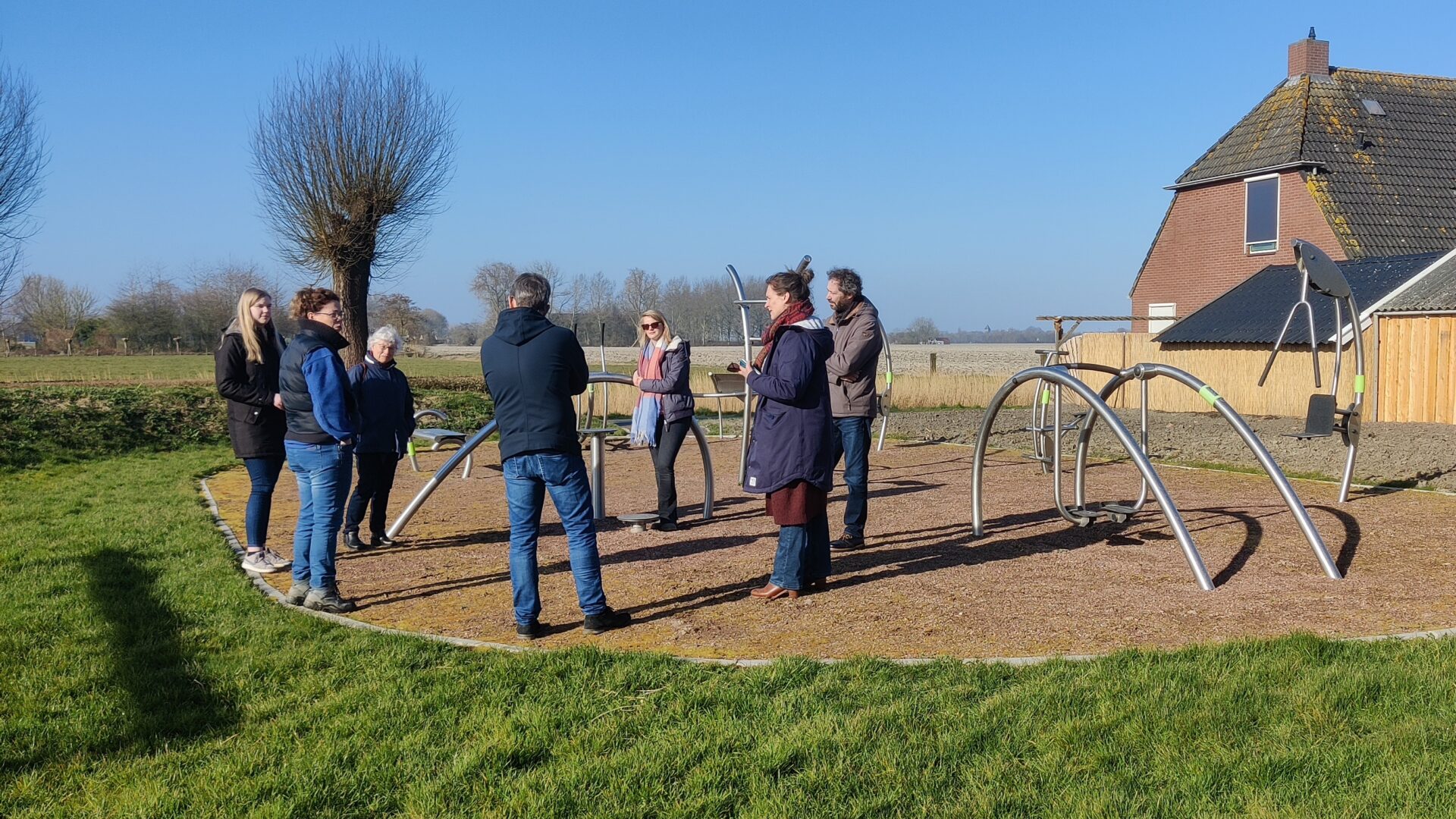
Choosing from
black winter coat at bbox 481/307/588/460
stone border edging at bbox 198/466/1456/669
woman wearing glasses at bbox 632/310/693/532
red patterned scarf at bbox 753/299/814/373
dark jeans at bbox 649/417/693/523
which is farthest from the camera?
dark jeans at bbox 649/417/693/523

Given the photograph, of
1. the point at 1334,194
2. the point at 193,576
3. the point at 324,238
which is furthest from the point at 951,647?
the point at 1334,194

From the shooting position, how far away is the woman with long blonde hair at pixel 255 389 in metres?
6.74

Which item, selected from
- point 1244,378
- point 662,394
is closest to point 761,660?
point 662,394

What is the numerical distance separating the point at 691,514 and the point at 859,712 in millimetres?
5346

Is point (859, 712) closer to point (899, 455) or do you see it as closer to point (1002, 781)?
point (1002, 781)

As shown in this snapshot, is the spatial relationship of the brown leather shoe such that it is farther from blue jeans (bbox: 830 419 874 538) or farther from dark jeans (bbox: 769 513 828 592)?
blue jeans (bbox: 830 419 874 538)

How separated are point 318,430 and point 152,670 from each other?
5.07ft

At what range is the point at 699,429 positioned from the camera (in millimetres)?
8672

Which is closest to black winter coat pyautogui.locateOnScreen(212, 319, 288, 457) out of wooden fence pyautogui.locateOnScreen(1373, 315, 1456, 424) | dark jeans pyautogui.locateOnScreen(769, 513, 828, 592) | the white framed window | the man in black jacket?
the man in black jacket

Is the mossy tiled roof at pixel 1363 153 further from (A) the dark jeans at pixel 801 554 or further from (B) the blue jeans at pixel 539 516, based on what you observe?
(B) the blue jeans at pixel 539 516

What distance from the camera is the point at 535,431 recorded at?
201 inches

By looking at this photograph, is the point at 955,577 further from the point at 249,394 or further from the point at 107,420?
the point at 107,420

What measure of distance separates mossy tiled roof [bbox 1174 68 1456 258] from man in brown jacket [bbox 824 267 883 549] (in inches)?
822

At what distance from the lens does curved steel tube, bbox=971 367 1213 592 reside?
20.2 ft
